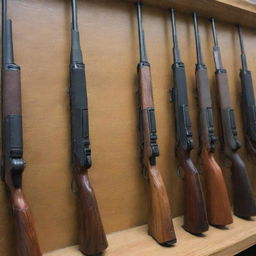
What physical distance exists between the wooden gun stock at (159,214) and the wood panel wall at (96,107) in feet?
0.36

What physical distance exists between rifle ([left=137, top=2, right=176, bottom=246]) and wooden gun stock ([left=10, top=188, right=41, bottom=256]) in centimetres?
40

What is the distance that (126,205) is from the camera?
1.05m

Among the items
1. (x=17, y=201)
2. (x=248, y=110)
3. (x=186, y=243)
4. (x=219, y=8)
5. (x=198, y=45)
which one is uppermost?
(x=219, y=8)

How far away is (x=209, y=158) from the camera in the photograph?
3.69 ft

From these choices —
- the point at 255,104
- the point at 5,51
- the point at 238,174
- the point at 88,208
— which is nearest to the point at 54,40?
the point at 5,51

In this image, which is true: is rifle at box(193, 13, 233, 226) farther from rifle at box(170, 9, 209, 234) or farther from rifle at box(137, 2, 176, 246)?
rifle at box(137, 2, 176, 246)

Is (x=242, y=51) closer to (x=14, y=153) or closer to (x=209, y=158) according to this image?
(x=209, y=158)

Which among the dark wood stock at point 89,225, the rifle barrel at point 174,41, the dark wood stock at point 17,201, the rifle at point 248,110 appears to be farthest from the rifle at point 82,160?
the rifle at point 248,110

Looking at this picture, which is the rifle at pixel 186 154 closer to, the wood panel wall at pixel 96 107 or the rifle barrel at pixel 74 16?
the wood panel wall at pixel 96 107

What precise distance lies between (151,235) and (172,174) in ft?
0.92

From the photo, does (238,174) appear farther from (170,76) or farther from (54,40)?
(54,40)

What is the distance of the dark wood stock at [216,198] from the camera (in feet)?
3.38

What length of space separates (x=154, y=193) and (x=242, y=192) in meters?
0.41

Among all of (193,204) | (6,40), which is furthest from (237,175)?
(6,40)
